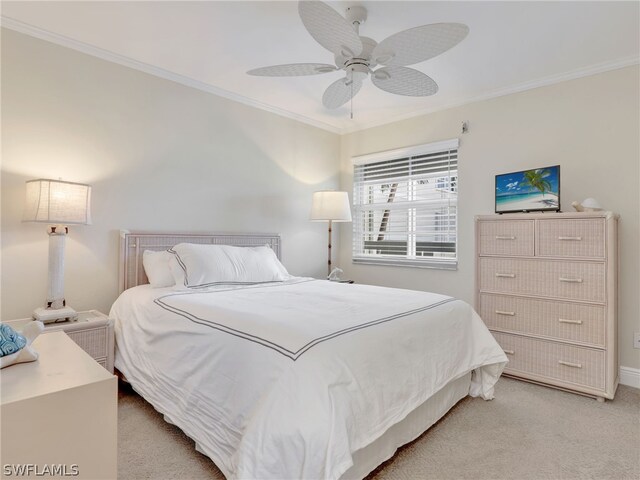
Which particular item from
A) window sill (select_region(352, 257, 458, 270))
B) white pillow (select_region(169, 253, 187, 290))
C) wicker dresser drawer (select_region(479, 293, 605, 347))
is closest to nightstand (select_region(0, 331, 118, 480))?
white pillow (select_region(169, 253, 187, 290))

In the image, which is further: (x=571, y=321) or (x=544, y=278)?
(x=544, y=278)

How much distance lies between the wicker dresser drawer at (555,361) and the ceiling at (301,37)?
2179 millimetres

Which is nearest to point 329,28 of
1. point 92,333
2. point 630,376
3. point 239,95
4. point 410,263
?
Result: point 239,95

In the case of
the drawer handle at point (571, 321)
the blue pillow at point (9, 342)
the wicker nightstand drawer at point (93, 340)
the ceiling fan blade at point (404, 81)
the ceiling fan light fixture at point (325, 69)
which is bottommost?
the wicker nightstand drawer at point (93, 340)

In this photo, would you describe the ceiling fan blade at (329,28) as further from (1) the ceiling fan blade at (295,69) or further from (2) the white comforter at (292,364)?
(2) the white comforter at (292,364)

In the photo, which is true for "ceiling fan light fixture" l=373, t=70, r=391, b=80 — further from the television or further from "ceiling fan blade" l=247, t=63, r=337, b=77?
the television

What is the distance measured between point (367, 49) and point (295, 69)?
18.0 inches

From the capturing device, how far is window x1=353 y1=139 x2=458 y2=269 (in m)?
3.69

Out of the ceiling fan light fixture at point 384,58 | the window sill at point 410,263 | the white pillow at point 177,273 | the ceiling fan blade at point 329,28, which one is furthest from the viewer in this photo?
the window sill at point 410,263

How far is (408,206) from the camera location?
402 cm

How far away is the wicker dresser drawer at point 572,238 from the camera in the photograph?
8.00 ft

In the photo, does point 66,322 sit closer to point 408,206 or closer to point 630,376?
point 408,206

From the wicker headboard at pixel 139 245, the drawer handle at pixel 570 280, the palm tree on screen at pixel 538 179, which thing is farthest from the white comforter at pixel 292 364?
the palm tree on screen at pixel 538 179

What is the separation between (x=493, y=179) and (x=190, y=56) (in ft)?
9.40
